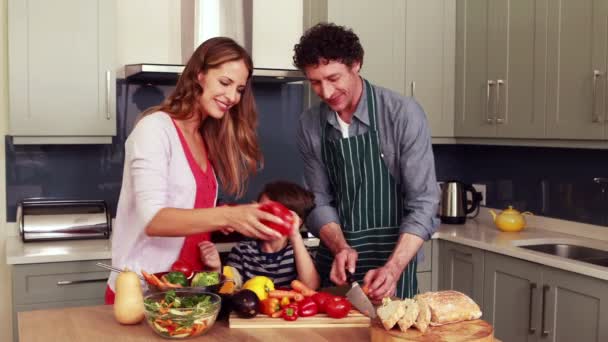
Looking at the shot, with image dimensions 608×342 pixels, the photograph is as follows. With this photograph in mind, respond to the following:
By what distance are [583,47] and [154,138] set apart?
1.98 m

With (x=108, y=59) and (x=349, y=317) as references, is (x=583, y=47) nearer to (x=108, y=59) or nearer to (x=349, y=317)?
(x=349, y=317)

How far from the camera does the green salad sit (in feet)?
5.15

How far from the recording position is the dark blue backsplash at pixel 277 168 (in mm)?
3332

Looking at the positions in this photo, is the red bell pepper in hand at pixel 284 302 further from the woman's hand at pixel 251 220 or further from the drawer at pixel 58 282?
the drawer at pixel 58 282

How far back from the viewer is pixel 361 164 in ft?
7.88

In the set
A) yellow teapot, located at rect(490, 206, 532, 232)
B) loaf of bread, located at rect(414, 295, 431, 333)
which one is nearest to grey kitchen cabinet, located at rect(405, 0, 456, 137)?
yellow teapot, located at rect(490, 206, 532, 232)

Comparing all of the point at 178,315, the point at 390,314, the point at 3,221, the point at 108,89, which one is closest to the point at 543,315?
the point at 390,314

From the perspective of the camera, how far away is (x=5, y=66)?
129 inches

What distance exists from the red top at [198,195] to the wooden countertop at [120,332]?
0.29 m

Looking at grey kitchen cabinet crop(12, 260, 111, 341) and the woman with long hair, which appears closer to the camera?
the woman with long hair

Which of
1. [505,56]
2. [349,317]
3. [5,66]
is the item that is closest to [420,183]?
[349,317]

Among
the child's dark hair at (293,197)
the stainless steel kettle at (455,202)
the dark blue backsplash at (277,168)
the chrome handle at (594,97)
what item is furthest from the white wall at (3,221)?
the chrome handle at (594,97)

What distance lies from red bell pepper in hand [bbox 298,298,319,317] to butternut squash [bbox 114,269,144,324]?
1.26 ft

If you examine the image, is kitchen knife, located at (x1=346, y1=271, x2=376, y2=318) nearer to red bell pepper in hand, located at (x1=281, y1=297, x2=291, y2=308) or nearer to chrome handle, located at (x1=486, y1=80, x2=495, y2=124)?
red bell pepper in hand, located at (x1=281, y1=297, x2=291, y2=308)
